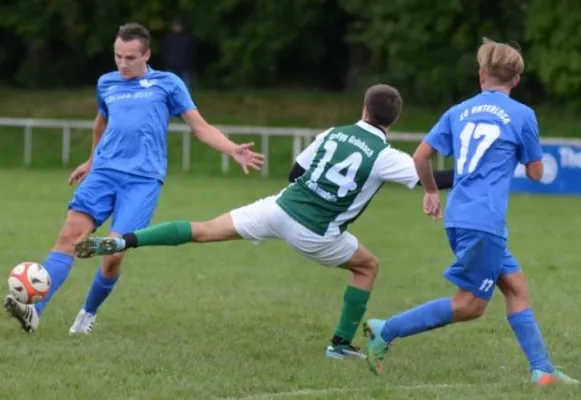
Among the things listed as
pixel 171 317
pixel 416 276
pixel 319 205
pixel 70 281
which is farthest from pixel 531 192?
pixel 319 205

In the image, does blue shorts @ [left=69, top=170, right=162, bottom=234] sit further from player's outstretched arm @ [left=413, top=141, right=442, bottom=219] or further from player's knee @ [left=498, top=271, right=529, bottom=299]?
player's knee @ [left=498, top=271, right=529, bottom=299]

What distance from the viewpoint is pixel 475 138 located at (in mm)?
6805

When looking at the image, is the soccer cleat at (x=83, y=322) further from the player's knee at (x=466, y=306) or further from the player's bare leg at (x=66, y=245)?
the player's knee at (x=466, y=306)

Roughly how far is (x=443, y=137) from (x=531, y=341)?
3.54 ft

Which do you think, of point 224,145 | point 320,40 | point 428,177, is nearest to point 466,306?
point 428,177

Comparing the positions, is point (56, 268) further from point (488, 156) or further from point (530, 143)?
point (530, 143)

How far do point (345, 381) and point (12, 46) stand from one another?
28807 mm

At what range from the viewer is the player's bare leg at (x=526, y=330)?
22.7 feet

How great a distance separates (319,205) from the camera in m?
7.57

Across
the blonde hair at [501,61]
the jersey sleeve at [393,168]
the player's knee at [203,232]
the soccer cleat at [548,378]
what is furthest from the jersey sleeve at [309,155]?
the soccer cleat at [548,378]

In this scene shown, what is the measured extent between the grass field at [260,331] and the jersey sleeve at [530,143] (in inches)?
42.9

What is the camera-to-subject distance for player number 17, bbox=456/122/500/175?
22.3ft

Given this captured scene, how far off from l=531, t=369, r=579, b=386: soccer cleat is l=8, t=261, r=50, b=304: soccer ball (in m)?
2.72

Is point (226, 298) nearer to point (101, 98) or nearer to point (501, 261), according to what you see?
point (101, 98)
